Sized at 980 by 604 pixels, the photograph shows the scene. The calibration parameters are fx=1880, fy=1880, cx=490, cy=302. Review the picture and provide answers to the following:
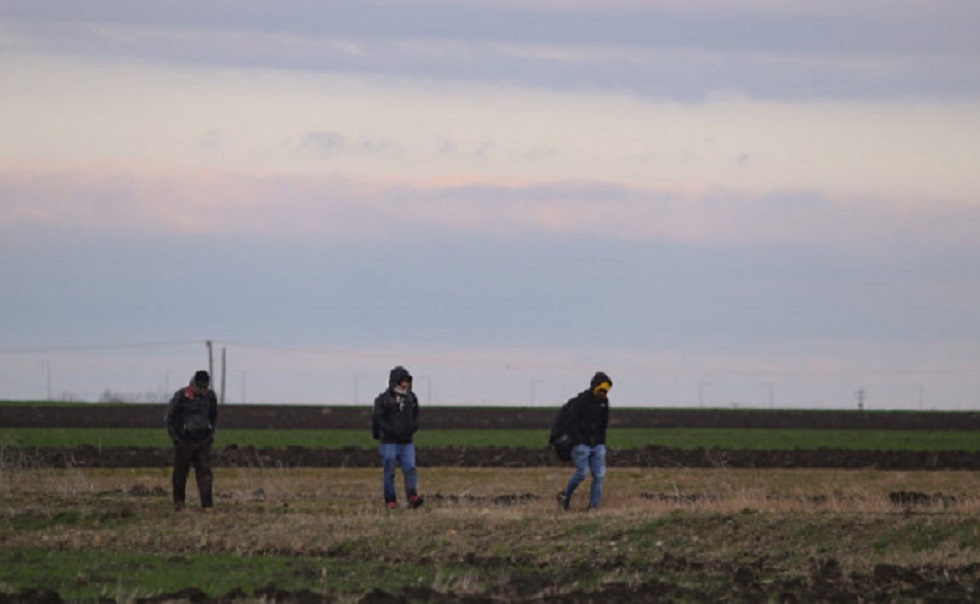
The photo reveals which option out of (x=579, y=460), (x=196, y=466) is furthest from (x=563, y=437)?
(x=196, y=466)

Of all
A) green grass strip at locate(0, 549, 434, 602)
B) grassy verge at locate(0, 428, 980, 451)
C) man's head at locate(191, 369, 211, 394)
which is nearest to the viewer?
green grass strip at locate(0, 549, 434, 602)

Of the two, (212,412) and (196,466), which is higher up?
(212,412)

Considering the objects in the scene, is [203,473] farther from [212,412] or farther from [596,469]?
[596,469]

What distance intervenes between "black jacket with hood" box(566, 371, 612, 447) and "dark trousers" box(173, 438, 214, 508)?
5.07 m

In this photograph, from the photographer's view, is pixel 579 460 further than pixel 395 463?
No

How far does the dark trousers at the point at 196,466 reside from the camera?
85.5 feet

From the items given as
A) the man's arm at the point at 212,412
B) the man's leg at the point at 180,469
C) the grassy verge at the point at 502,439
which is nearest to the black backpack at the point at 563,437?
the man's arm at the point at 212,412

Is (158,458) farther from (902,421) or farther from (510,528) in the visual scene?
(902,421)

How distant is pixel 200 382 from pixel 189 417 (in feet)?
1.86

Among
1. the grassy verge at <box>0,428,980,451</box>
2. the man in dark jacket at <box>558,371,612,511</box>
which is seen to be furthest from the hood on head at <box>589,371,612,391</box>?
the grassy verge at <box>0,428,980,451</box>

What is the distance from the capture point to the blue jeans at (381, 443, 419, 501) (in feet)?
87.5

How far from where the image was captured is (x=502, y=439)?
66.3m

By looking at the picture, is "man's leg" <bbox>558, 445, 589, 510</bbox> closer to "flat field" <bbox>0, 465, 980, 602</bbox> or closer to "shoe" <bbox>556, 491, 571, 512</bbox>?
"shoe" <bbox>556, 491, 571, 512</bbox>

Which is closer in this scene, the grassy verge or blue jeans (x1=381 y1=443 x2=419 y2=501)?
blue jeans (x1=381 y1=443 x2=419 y2=501)
